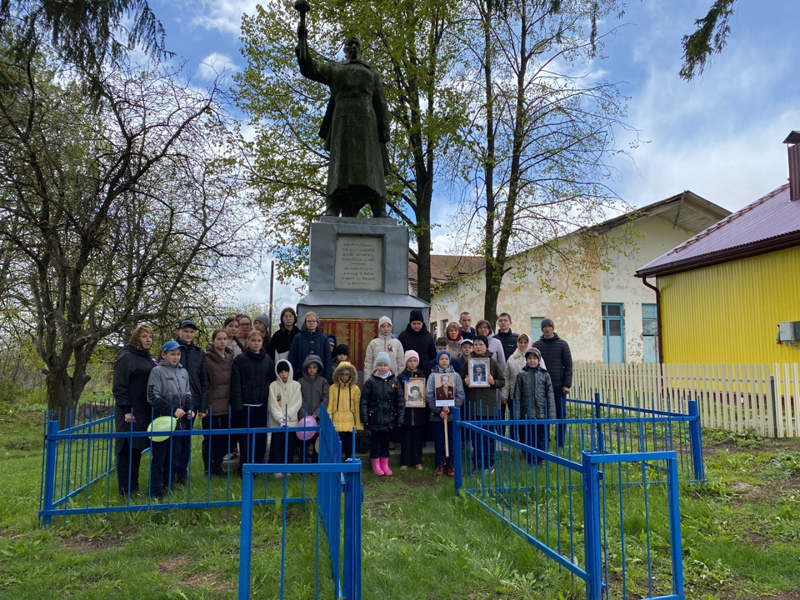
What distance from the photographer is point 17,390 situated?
1695 centimetres

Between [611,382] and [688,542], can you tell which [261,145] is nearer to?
[611,382]

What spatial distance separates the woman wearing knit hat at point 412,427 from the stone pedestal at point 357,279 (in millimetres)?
1197

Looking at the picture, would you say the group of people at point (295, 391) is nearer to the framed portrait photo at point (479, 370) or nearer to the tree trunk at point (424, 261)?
the framed portrait photo at point (479, 370)

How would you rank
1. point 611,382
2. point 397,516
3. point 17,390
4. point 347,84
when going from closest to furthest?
point 397,516, point 347,84, point 611,382, point 17,390

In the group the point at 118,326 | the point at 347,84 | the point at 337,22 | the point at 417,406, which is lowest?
the point at 417,406

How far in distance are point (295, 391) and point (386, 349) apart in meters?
1.20

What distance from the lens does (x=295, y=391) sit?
19.0ft

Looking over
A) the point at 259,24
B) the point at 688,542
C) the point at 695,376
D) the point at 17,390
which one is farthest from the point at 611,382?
the point at 17,390

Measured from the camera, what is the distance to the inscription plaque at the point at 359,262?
7785 millimetres

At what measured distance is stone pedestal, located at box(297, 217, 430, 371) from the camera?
7.25 metres

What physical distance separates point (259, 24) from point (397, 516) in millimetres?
14400

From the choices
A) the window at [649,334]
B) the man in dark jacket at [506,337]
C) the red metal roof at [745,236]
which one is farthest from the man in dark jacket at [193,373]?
the window at [649,334]

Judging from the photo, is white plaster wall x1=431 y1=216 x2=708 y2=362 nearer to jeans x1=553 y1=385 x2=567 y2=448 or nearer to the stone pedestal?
the stone pedestal

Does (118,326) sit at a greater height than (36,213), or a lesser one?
lesser
